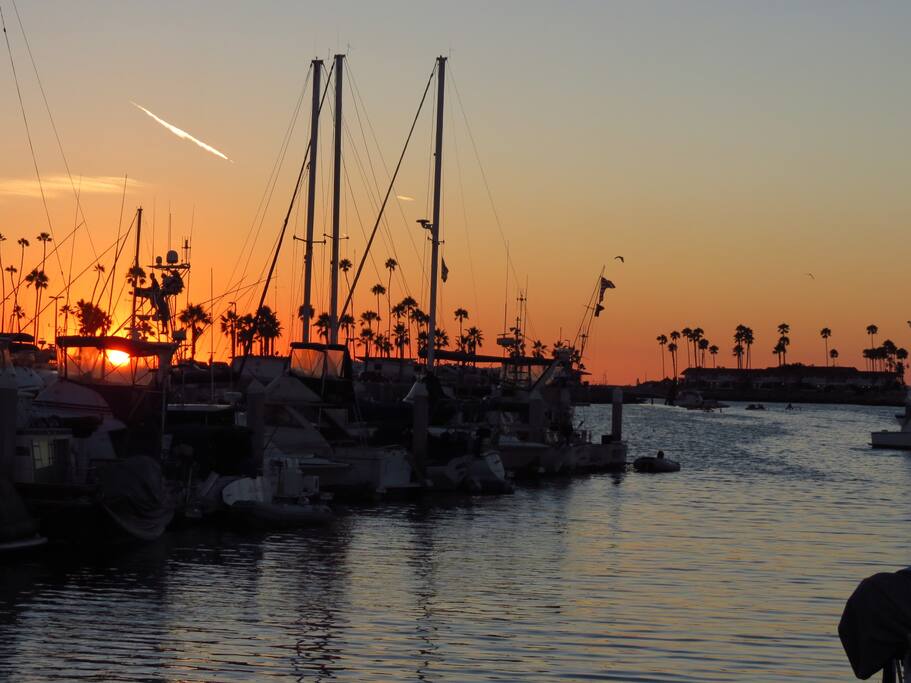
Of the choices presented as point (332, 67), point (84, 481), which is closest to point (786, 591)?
point (84, 481)

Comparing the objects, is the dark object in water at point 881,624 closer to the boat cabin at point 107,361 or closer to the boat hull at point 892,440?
the boat cabin at point 107,361

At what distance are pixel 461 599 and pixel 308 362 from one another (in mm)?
25756

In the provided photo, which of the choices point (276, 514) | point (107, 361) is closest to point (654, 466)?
point (276, 514)

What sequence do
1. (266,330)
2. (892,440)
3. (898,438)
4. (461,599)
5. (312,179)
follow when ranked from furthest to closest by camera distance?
(266,330) → (892,440) → (898,438) → (312,179) → (461,599)

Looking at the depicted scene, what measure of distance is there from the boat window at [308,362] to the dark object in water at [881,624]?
39137 mm

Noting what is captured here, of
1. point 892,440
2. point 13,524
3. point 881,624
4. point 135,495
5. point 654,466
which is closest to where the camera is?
point 881,624

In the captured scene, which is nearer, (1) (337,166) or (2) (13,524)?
(2) (13,524)

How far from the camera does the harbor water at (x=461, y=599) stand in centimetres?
2259

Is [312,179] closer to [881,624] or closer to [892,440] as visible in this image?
[881,624]

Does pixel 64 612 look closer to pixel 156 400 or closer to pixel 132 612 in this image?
pixel 132 612

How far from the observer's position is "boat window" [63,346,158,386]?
41.0 m

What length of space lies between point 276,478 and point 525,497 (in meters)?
17.5

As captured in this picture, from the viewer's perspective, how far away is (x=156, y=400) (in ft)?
136

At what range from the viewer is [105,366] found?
1624 inches
